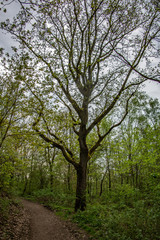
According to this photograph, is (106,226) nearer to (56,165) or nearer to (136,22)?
(136,22)

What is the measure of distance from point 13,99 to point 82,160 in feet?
17.7

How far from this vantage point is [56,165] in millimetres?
19344

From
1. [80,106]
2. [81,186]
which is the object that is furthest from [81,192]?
[80,106]

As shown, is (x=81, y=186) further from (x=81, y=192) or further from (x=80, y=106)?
(x=80, y=106)

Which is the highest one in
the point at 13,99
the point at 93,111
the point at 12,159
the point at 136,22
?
the point at 136,22

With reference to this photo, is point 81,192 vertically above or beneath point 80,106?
beneath

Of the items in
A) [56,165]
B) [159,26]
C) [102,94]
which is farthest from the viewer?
[56,165]

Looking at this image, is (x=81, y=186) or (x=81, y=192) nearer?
(x=81, y=192)

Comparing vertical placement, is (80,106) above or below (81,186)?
above

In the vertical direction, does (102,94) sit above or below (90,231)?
above

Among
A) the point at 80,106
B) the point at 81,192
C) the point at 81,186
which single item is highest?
the point at 80,106

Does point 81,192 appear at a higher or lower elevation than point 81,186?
lower

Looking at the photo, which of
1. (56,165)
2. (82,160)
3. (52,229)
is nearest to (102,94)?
(82,160)

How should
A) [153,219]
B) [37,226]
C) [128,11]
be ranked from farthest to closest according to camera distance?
[128,11], [37,226], [153,219]
